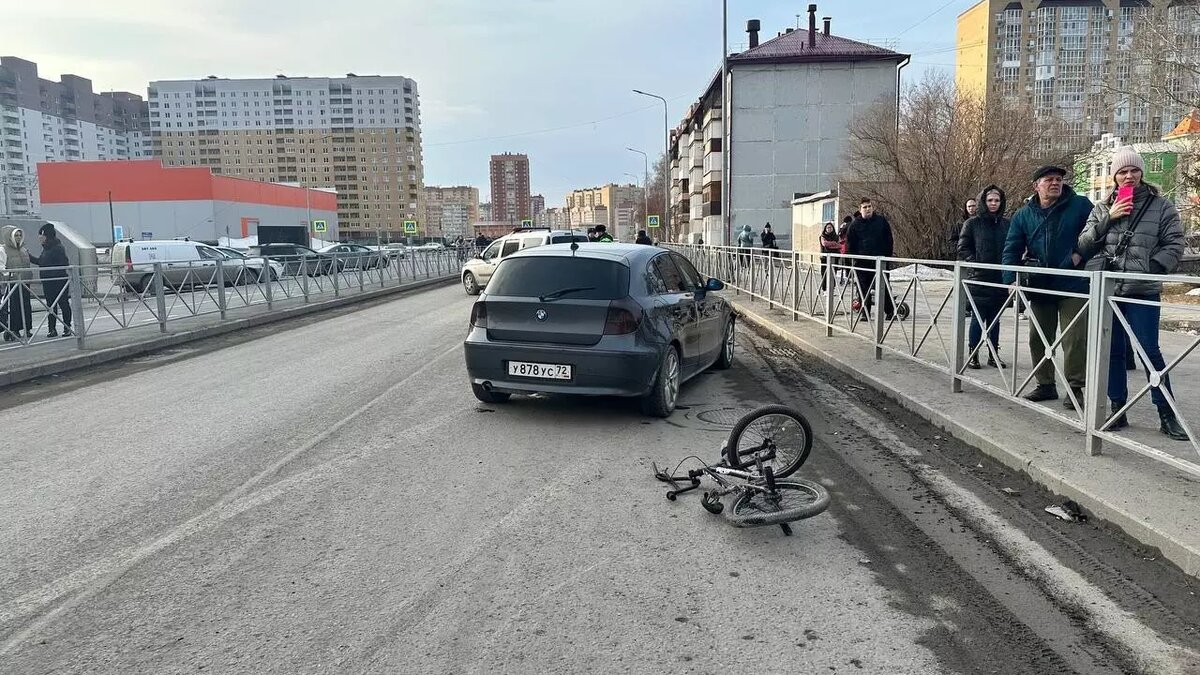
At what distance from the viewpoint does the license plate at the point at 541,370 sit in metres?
6.65

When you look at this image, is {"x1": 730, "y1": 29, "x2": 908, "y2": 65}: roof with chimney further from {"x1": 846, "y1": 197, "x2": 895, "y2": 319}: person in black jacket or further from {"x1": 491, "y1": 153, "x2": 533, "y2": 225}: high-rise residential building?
{"x1": 491, "y1": 153, "x2": 533, "y2": 225}: high-rise residential building

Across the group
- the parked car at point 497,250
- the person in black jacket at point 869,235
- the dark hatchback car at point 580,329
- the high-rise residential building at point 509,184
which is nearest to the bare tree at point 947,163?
the parked car at point 497,250

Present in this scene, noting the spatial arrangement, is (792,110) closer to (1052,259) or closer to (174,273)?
(174,273)

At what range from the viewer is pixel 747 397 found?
780 cm

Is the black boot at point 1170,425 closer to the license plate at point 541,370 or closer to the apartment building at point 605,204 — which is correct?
the license plate at point 541,370

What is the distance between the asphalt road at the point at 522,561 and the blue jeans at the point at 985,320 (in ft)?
3.51

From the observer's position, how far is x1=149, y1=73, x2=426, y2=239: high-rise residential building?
134500 millimetres

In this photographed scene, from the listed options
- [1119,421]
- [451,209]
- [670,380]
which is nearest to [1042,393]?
[1119,421]

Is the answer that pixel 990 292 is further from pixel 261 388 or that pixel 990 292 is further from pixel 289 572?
pixel 261 388

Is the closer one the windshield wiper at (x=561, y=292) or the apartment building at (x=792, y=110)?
the windshield wiper at (x=561, y=292)

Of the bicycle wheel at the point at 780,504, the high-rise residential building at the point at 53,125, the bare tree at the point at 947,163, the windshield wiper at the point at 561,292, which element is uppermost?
the high-rise residential building at the point at 53,125

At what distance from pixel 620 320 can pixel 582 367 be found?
502 mm

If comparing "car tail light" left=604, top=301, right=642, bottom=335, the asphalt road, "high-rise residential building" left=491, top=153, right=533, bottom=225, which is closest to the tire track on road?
the asphalt road

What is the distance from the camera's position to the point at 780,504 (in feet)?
14.4
